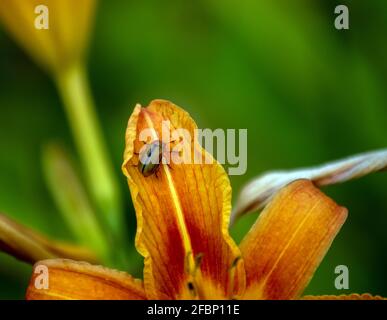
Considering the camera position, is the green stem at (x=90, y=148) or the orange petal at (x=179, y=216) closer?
the orange petal at (x=179, y=216)

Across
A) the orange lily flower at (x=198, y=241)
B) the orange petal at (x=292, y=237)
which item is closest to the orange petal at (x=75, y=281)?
the orange lily flower at (x=198, y=241)

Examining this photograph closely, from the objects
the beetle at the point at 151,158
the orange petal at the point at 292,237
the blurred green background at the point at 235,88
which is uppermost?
the blurred green background at the point at 235,88

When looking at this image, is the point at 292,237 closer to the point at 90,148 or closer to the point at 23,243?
the point at 23,243

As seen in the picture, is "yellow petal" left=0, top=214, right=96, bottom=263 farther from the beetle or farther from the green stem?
the green stem

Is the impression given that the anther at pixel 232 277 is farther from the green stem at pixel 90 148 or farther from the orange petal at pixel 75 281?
the green stem at pixel 90 148

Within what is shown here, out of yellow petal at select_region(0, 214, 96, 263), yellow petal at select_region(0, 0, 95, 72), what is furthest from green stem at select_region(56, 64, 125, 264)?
yellow petal at select_region(0, 214, 96, 263)

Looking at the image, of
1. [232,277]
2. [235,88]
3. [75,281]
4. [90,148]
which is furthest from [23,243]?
[235,88]

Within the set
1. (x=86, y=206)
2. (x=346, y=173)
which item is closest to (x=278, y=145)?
(x=86, y=206)
